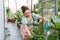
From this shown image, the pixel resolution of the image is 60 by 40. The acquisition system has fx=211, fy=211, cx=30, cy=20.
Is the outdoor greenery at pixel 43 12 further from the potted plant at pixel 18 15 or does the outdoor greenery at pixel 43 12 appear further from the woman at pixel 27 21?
the potted plant at pixel 18 15

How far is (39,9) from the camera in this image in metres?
4.21

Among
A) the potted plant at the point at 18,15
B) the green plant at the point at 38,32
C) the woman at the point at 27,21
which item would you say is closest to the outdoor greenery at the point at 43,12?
the green plant at the point at 38,32

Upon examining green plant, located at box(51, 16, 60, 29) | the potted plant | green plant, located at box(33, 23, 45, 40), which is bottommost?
green plant, located at box(33, 23, 45, 40)

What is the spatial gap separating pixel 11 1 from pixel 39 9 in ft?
2.03

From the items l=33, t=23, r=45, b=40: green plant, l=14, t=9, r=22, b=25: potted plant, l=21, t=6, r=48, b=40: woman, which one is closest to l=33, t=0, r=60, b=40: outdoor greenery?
l=33, t=23, r=45, b=40: green plant

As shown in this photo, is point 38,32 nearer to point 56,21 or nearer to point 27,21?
point 27,21

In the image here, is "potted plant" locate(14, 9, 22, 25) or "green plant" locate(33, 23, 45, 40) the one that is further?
"potted plant" locate(14, 9, 22, 25)

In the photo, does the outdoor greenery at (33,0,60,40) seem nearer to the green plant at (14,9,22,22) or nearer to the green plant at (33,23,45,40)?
the green plant at (33,23,45,40)

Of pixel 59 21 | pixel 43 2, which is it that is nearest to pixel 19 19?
pixel 43 2

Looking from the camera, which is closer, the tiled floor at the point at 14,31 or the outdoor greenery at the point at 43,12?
the outdoor greenery at the point at 43,12

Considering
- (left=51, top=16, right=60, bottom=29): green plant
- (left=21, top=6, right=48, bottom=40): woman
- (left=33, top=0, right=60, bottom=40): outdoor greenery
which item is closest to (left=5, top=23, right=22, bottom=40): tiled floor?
(left=21, top=6, right=48, bottom=40): woman

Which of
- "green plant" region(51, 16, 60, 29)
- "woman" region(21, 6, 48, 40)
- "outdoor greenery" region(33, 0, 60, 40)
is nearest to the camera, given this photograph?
"green plant" region(51, 16, 60, 29)

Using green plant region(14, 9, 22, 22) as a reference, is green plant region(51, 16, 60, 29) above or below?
below

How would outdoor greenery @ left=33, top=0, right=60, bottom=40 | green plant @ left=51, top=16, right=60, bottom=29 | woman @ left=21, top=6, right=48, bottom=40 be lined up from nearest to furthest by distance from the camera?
green plant @ left=51, top=16, right=60, bottom=29, outdoor greenery @ left=33, top=0, right=60, bottom=40, woman @ left=21, top=6, right=48, bottom=40
